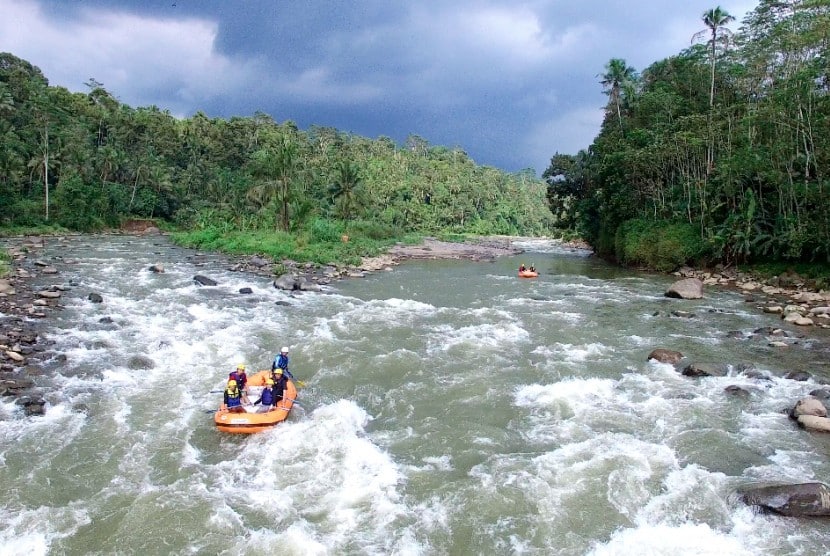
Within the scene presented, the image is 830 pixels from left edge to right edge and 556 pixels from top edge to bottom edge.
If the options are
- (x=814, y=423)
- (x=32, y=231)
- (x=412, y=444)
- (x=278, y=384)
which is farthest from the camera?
(x=32, y=231)

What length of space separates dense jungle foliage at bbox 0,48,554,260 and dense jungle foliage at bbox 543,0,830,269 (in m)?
19.7

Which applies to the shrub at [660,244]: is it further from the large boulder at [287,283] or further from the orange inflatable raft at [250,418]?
the orange inflatable raft at [250,418]

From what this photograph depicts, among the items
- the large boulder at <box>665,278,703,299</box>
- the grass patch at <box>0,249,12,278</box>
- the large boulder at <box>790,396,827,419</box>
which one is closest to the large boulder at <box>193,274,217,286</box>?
the grass patch at <box>0,249,12,278</box>

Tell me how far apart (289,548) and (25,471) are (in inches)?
190

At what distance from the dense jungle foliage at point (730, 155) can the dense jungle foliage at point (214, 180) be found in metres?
19.7

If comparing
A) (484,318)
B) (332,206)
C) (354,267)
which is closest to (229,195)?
(332,206)

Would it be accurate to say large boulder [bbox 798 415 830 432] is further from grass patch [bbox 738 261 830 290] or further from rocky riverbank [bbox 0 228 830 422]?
grass patch [bbox 738 261 830 290]

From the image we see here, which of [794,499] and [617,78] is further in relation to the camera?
[617,78]

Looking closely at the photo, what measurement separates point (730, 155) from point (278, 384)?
90.8ft

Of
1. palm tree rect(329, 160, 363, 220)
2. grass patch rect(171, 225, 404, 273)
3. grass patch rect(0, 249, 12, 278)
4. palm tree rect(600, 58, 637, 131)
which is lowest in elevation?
grass patch rect(0, 249, 12, 278)

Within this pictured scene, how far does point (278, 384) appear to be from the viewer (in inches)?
427

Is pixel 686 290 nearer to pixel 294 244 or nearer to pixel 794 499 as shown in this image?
pixel 794 499

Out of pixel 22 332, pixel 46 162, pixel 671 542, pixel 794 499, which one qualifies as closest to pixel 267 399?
pixel 671 542

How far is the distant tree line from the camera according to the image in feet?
157
